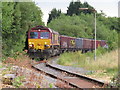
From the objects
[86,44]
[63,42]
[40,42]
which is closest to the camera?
[40,42]

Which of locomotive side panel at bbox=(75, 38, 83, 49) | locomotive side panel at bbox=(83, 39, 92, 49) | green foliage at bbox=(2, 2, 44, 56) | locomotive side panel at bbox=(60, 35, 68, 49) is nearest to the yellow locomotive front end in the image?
green foliage at bbox=(2, 2, 44, 56)

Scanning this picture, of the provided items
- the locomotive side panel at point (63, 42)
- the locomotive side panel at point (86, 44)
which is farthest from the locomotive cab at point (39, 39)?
the locomotive side panel at point (86, 44)

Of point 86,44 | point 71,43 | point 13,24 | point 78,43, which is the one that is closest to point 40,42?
point 13,24

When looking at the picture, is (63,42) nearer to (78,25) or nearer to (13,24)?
(13,24)

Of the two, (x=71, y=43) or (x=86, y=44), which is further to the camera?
(x=86, y=44)

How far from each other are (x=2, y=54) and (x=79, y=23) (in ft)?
165

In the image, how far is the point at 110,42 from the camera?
1334 inches

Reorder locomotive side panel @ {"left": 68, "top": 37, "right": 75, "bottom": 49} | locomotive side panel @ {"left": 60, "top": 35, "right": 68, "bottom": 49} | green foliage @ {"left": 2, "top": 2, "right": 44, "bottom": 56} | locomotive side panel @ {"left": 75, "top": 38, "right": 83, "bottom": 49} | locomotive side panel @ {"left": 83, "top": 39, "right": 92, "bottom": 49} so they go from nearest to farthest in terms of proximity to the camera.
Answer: green foliage @ {"left": 2, "top": 2, "right": 44, "bottom": 56}, locomotive side panel @ {"left": 60, "top": 35, "right": 68, "bottom": 49}, locomotive side panel @ {"left": 68, "top": 37, "right": 75, "bottom": 49}, locomotive side panel @ {"left": 75, "top": 38, "right": 83, "bottom": 49}, locomotive side panel @ {"left": 83, "top": 39, "right": 92, "bottom": 49}

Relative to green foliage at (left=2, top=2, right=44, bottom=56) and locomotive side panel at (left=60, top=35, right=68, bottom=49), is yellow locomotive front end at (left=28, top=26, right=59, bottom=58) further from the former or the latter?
locomotive side panel at (left=60, top=35, right=68, bottom=49)

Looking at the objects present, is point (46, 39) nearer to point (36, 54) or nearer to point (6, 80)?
point (36, 54)

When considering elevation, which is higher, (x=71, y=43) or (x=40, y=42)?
(x=40, y=42)

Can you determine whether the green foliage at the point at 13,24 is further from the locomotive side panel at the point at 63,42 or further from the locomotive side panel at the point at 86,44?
the locomotive side panel at the point at 86,44

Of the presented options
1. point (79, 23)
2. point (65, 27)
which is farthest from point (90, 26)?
point (65, 27)

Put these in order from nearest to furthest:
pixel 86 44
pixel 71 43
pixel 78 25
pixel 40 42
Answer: pixel 40 42
pixel 71 43
pixel 86 44
pixel 78 25
